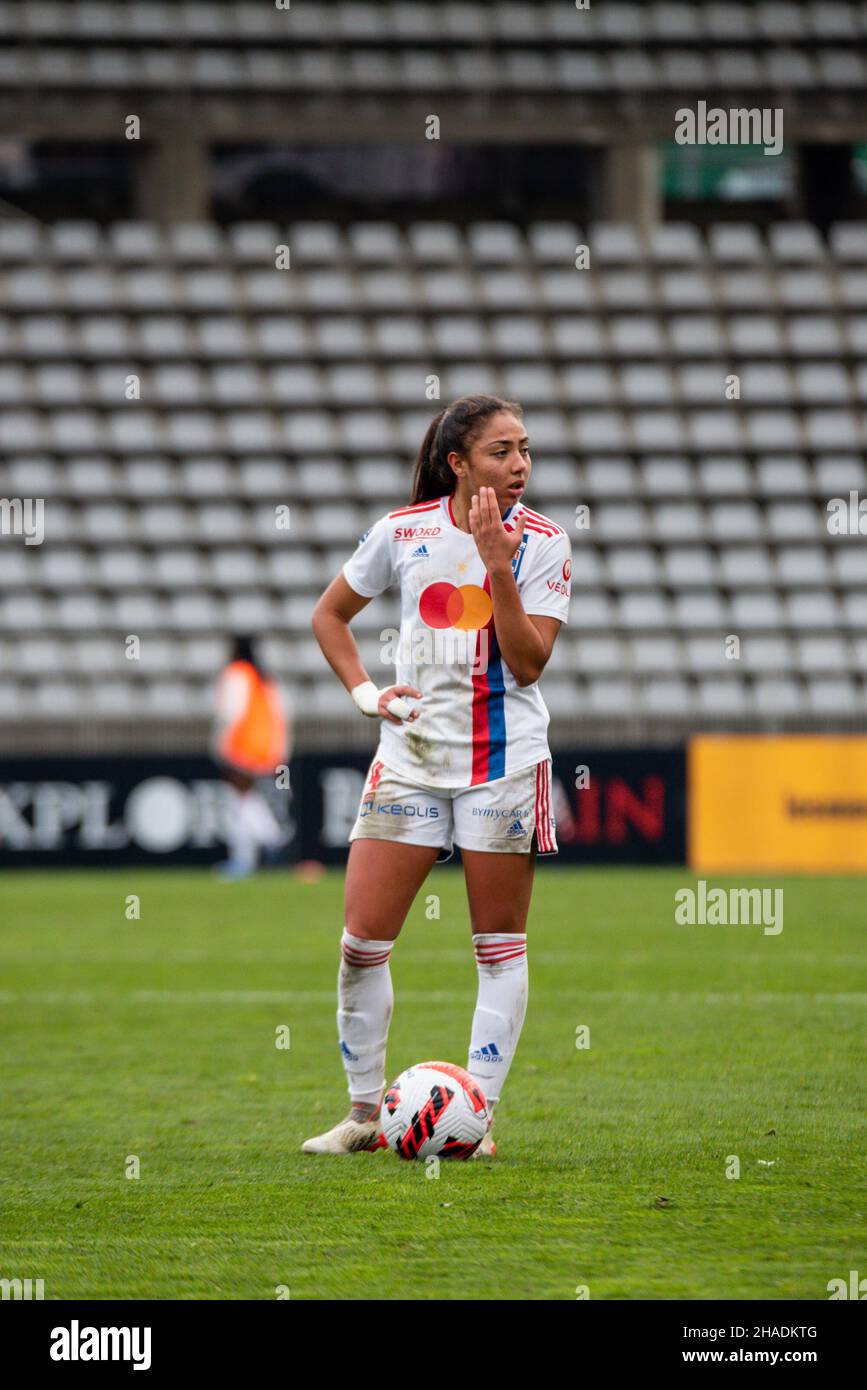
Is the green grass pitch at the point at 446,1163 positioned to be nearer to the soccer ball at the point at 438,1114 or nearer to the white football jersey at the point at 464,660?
the soccer ball at the point at 438,1114

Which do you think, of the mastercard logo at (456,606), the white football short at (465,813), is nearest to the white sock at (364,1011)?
the white football short at (465,813)

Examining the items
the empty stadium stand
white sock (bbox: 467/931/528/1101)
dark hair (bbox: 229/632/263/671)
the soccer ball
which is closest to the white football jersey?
white sock (bbox: 467/931/528/1101)

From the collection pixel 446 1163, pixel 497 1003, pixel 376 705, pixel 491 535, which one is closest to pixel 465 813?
pixel 376 705

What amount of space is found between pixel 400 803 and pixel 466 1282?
156cm

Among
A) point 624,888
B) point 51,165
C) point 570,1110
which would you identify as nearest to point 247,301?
point 51,165

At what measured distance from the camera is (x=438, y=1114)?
488 cm

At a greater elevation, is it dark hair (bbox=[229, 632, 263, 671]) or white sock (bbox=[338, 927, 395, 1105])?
dark hair (bbox=[229, 632, 263, 671])

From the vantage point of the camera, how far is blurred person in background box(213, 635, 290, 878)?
1580 cm

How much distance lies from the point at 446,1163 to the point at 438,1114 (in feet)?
0.41

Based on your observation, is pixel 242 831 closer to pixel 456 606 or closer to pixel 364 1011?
pixel 364 1011

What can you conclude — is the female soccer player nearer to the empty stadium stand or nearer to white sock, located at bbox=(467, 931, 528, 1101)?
white sock, located at bbox=(467, 931, 528, 1101)

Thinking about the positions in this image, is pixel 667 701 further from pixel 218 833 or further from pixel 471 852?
pixel 471 852

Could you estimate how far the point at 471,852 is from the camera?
490cm

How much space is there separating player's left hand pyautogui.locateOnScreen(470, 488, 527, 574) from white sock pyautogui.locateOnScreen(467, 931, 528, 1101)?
0.93 m
